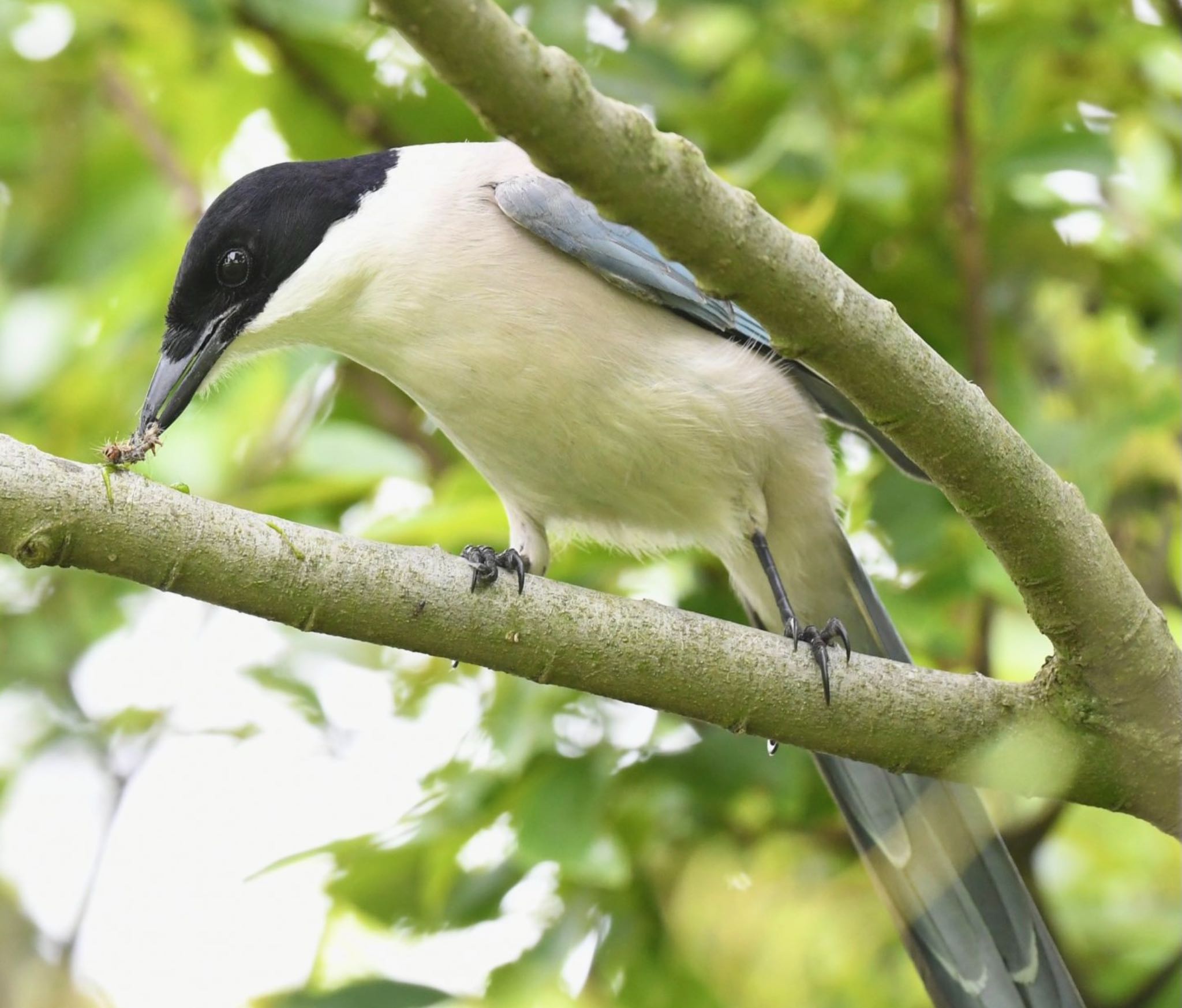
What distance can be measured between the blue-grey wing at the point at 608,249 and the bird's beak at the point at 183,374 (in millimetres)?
712

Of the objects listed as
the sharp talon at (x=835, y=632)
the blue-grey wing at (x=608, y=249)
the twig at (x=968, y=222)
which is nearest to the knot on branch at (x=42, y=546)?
the sharp talon at (x=835, y=632)

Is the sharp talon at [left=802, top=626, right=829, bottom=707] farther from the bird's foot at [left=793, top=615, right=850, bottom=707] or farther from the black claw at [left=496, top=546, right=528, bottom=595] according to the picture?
the black claw at [left=496, top=546, right=528, bottom=595]

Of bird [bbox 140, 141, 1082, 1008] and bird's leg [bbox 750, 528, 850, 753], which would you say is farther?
bird [bbox 140, 141, 1082, 1008]

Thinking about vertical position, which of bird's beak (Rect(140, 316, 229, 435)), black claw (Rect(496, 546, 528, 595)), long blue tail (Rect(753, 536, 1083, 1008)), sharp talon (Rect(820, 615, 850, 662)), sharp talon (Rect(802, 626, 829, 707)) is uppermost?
sharp talon (Rect(802, 626, 829, 707))

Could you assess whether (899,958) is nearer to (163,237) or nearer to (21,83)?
(163,237)

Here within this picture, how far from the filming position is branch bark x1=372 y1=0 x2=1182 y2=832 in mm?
1597

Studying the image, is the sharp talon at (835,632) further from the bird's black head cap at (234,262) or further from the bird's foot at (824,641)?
the bird's black head cap at (234,262)

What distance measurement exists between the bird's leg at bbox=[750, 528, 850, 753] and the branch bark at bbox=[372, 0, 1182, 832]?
1.12ft

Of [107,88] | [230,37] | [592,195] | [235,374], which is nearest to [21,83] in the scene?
[107,88]

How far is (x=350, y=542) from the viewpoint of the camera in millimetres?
2248

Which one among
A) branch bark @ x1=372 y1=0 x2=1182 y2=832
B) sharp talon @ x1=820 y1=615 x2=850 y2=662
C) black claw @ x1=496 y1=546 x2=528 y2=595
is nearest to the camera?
branch bark @ x1=372 y1=0 x2=1182 y2=832

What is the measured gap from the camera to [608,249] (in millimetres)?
3350

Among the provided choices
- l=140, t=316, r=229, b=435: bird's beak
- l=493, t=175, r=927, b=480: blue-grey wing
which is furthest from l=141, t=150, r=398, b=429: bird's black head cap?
l=493, t=175, r=927, b=480: blue-grey wing

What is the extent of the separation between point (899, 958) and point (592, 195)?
268 cm
